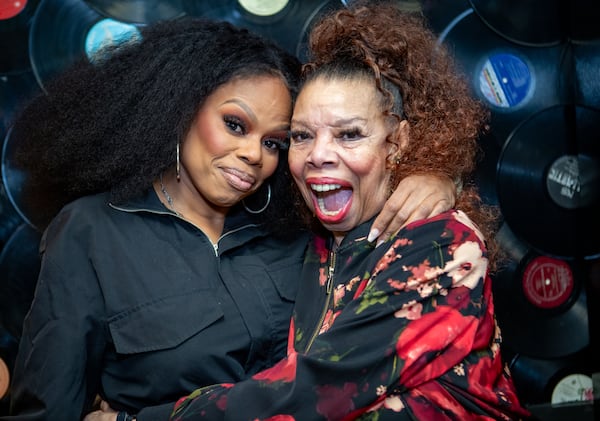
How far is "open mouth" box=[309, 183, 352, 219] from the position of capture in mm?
1966

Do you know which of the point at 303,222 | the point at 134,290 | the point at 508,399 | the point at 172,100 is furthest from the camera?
the point at 303,222

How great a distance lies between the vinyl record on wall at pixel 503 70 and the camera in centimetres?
292

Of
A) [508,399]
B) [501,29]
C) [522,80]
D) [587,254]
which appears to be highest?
[501,29]

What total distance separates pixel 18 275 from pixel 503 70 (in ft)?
7.08

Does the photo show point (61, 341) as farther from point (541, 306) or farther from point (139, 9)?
point (541, 306)

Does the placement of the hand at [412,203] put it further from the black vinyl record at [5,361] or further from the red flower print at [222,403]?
the black vinyl record at [5,361]

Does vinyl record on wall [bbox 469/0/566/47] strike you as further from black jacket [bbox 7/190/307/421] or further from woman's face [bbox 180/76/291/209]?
black jacket [bbox 7/190/307/421]

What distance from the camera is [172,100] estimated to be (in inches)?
83.4

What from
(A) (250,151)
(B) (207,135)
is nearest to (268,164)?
(A) (250,151)

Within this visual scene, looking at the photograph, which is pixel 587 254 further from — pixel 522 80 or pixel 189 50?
pixel 189 50

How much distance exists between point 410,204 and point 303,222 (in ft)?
2.07

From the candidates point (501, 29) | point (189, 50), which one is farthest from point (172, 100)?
point (501, 29)

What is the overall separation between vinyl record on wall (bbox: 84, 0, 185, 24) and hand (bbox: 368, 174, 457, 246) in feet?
4.27

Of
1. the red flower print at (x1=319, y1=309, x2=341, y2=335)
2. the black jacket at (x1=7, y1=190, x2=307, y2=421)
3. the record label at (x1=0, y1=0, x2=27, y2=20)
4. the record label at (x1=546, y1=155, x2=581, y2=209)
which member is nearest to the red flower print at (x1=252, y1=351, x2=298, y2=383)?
the red flower print at (x1=319, y1=309, x2=341, y2=335)
